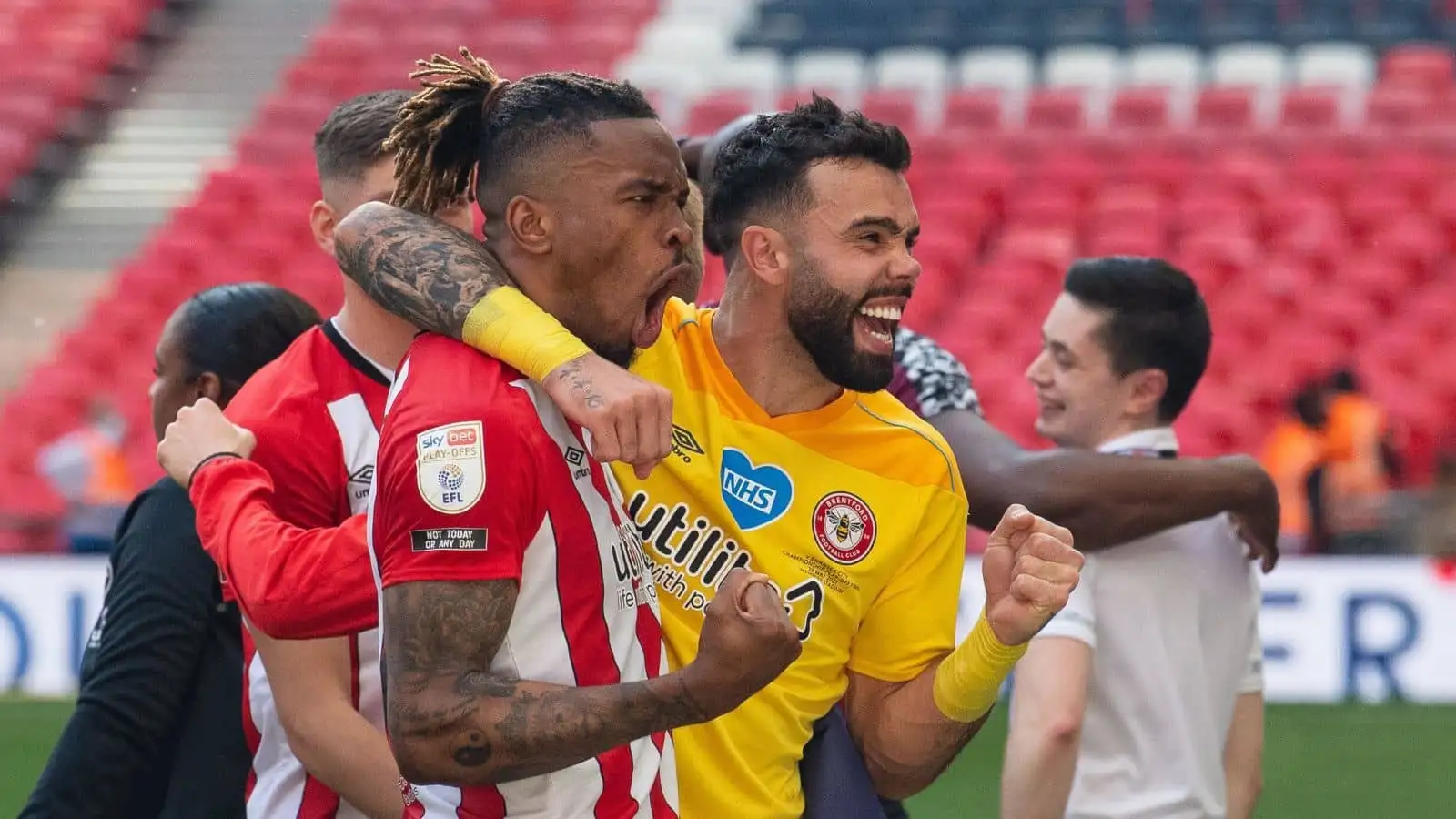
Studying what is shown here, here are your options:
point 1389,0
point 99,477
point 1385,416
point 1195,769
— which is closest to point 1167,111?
point 1389,0

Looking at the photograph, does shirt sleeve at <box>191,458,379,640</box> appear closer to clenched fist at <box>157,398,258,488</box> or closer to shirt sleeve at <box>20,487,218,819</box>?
clenched fist at <box>157,398,258,488</box>

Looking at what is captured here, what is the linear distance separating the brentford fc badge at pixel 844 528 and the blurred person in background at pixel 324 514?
2.34 ft

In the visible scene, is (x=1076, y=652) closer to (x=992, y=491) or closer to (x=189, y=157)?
(x=992, y=491)

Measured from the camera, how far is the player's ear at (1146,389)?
12.4 ft

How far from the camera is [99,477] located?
1238 cm

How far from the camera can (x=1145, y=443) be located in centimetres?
375

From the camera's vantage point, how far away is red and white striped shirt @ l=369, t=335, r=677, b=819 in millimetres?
2195

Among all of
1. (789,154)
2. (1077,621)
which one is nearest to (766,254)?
(789,154)

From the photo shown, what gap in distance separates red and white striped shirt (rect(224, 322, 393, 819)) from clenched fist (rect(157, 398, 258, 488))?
0.10m

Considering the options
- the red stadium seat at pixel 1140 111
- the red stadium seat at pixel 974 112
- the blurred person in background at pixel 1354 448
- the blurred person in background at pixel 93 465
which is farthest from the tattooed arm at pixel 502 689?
the red stadium seat at pixel 974 112

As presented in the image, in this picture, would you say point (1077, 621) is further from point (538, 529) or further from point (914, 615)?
point (538, 529)

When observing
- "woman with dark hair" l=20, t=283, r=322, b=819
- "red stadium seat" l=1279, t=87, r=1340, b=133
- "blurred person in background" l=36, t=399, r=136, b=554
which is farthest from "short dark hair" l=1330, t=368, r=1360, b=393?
"woman with dark hair" l=20, t=283, r=322, b=819

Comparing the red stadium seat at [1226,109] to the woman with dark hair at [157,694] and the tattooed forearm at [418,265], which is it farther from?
the tattooed forearm at [418,265]

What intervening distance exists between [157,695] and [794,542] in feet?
3.77
